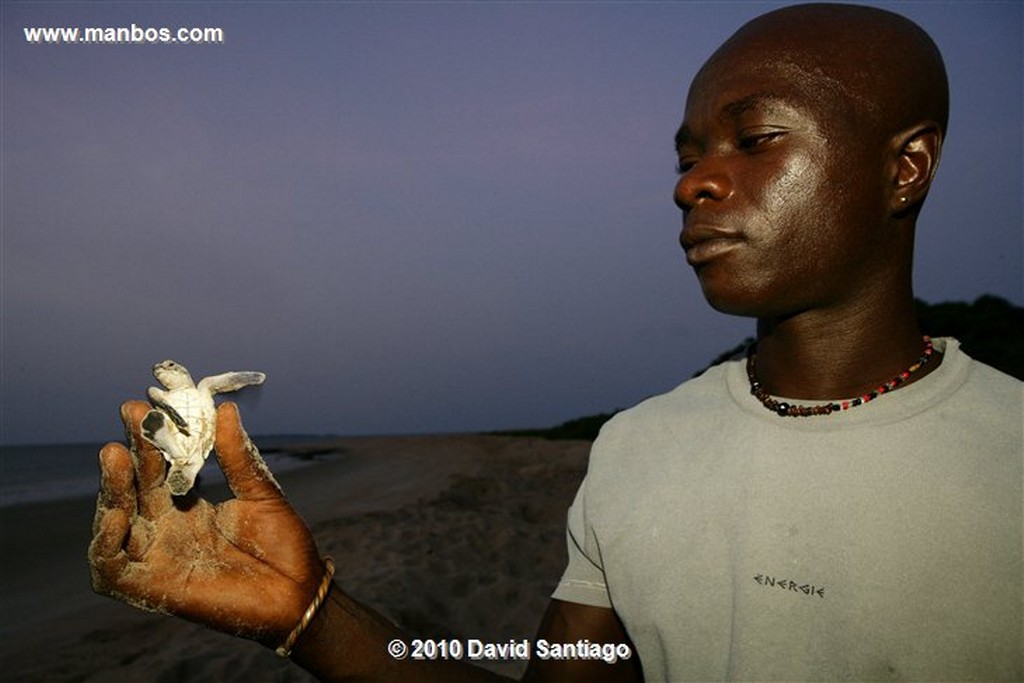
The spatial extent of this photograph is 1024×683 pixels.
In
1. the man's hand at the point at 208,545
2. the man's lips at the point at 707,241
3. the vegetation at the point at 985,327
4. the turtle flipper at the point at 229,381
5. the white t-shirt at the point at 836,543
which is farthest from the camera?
the vegetation at the point at 985,327

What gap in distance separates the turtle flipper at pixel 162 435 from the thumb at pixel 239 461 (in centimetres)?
8

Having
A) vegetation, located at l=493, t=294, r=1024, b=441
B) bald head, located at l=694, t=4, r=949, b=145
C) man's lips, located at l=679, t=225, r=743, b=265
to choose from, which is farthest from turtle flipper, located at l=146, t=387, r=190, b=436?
vegetation, located at l=493, t=294, r=1024, b=441

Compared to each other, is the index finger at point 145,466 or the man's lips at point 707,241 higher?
the man's lips at point 707,241

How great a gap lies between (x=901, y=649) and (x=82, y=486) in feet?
62.9

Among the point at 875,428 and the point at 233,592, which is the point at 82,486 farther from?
the point at 875,428

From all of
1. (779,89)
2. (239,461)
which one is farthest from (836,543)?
(239,461)

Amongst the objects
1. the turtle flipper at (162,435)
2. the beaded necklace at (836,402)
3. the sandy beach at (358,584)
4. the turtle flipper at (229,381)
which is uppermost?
the turtle flipper at (229,381)

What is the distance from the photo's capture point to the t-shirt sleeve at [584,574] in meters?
1.52

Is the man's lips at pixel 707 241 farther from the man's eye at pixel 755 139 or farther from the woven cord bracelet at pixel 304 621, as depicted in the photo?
the woven cord bracelet at pixel 304 621

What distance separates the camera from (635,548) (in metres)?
1.42

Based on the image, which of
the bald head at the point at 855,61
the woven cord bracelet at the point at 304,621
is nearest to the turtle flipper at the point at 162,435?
the woven cord bracelet at the point at 304,621

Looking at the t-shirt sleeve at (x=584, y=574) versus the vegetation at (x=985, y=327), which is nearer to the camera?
→ the t-shirt sleeve at (x=584, y=574)

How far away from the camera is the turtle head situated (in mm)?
1405

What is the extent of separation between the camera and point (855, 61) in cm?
137
